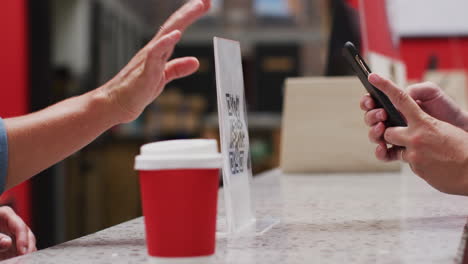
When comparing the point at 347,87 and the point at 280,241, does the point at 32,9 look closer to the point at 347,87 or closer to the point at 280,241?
the point at 347,87

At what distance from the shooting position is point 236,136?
3.14ft

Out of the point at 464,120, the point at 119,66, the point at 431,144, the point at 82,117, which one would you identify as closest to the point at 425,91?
the point at 464,120

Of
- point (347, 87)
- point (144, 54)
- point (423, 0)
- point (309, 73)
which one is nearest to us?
point (144, 54)

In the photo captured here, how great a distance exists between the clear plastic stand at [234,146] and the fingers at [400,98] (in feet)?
0.71

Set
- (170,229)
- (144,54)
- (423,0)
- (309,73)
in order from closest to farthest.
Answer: (170,229) → (144,54) → (423,0) → (309,73)

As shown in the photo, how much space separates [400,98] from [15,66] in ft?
9.15

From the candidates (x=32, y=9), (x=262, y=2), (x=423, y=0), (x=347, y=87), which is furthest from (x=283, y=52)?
(x=347, y=87)

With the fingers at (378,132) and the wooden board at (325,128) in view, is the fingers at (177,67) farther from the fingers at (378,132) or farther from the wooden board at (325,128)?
the wooden board at (325,128)

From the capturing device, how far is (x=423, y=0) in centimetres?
454

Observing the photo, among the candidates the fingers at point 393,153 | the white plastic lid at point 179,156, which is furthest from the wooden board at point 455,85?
the white plastic lid at point 179,156

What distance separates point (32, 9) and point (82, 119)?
2654 millimetres

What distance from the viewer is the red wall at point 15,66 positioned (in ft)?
10.8

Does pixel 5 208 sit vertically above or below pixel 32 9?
below

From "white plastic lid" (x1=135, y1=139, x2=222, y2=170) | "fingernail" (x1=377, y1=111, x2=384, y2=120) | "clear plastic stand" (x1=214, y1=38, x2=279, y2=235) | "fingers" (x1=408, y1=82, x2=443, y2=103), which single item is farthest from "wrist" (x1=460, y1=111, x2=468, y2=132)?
"white plastic lid" (x1=135, y1=139, x2=222, y2=170)
